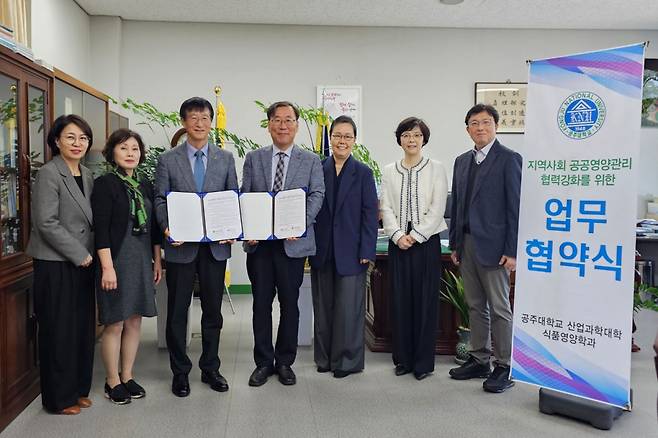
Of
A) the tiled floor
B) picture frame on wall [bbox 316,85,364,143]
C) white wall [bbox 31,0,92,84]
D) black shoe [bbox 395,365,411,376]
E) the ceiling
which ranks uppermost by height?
the ceiling

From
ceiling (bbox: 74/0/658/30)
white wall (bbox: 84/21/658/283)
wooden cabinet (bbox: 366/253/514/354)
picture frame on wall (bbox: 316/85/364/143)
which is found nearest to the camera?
wooden cabinet (bbox: 366/253/514/354)

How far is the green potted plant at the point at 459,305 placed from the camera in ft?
11.4

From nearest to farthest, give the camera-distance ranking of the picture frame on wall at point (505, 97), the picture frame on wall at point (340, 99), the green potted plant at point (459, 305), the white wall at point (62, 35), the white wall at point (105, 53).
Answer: the green potted plant at point (459, 305) → the white wall at point (62, 35) → the white wall at point (105, 53) → the picture frame on wall at point (340, 99) → the picture frame on wall at point (505, 97)

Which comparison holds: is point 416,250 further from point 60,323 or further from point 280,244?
point 60,323

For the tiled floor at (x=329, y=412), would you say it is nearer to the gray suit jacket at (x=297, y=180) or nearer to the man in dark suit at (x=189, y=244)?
the man in dark suit at (x=189, y=244)

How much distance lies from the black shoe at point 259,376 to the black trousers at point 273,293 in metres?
0.03

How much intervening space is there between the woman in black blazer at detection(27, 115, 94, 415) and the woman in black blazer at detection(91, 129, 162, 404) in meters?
0.09

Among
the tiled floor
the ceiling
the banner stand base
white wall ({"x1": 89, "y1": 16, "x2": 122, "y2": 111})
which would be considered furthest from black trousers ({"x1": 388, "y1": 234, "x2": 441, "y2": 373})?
white wall ({"x1": 89, "y1": 16, "x2": 122, "y2": 111})

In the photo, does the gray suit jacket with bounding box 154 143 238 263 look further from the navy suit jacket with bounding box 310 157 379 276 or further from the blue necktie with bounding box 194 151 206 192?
the navy suit jacket with bounding box 310 157 379 276

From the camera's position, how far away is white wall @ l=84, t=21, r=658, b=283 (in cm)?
568

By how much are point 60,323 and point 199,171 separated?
3.25 ft

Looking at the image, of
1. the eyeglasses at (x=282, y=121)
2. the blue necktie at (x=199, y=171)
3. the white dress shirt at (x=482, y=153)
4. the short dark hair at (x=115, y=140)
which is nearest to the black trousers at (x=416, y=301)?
the white dress shirt at (x=482, y=153)

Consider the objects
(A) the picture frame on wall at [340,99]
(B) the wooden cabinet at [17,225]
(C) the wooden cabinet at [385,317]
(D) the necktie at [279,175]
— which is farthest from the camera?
(A) the picture frame on wall at [340,99]

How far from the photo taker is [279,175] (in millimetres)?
3053
